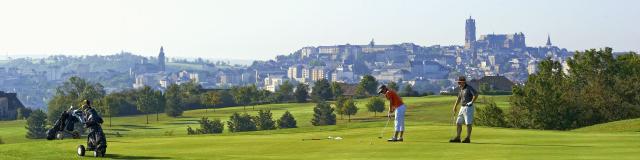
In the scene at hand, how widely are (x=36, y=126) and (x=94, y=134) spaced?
93.0m

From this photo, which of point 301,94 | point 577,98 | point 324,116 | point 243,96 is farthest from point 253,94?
point 577,98

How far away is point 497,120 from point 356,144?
159 feet

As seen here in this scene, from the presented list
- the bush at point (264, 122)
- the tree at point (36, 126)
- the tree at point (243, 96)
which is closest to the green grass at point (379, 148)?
the bush at point (264, 122)

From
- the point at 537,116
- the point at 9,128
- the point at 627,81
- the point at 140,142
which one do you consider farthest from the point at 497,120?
the point at 9,128

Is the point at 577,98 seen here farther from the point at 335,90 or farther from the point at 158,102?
the point at 335,90

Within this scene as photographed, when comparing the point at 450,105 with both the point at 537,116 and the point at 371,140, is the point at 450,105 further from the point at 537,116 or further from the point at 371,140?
the point at 371,140

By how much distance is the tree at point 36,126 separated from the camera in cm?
11075

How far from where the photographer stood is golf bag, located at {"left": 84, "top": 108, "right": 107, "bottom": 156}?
2592 cm

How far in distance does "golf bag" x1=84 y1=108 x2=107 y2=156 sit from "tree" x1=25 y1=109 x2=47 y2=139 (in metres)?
85.7

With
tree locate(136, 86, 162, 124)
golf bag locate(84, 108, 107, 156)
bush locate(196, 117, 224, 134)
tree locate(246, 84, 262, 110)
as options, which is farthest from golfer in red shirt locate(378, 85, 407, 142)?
tree locate(246, 84, 262, 110)

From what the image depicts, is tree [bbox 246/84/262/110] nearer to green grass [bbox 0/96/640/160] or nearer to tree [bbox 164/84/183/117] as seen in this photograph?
tree [bbox 164/84/183/117]

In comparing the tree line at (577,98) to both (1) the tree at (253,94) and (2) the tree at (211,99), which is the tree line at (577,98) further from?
(1) the tree at (253,94)

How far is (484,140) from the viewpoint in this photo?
96.1 ft

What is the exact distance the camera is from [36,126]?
378ft
